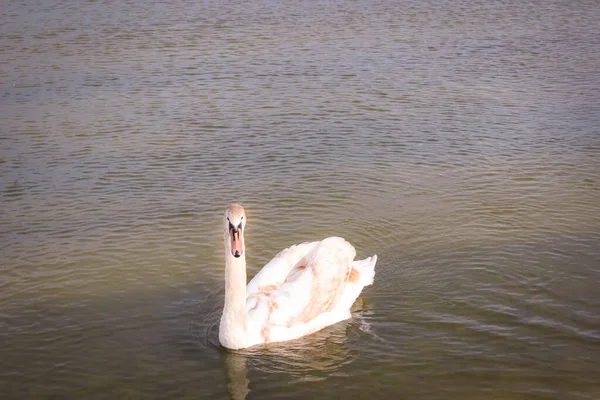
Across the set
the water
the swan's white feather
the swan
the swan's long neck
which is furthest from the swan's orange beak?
the water

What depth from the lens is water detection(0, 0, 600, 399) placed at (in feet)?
29.6

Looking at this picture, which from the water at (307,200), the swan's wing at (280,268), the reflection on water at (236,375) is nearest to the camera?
the reflection on water at (236,375)

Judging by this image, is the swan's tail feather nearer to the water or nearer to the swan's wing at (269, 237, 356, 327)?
the swan's wing at (269, 237, 356, 327)

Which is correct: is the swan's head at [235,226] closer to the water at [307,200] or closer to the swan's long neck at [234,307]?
the swan's long neck at [234,307]

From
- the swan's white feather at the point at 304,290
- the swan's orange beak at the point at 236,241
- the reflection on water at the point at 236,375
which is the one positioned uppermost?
the swan's orange beak at the point at 236,241

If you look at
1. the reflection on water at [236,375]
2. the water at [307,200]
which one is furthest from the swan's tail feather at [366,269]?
the reflection on water at [236,375]

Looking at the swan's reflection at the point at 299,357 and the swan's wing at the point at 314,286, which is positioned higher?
the swan's wing at the point at 314,286

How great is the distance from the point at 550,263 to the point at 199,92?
32.9 feet

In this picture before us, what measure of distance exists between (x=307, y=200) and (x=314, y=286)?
3664 mm

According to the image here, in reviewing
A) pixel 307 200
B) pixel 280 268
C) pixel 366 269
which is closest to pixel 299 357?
pixel 280 268

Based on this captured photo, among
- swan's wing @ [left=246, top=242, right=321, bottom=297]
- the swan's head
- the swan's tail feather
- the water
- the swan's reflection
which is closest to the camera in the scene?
the swan's reflection

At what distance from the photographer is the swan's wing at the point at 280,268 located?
10.1 meters

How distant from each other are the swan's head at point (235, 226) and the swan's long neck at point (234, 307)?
0.18 metres

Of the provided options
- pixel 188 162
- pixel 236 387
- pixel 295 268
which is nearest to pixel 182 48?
pixel 188 162
